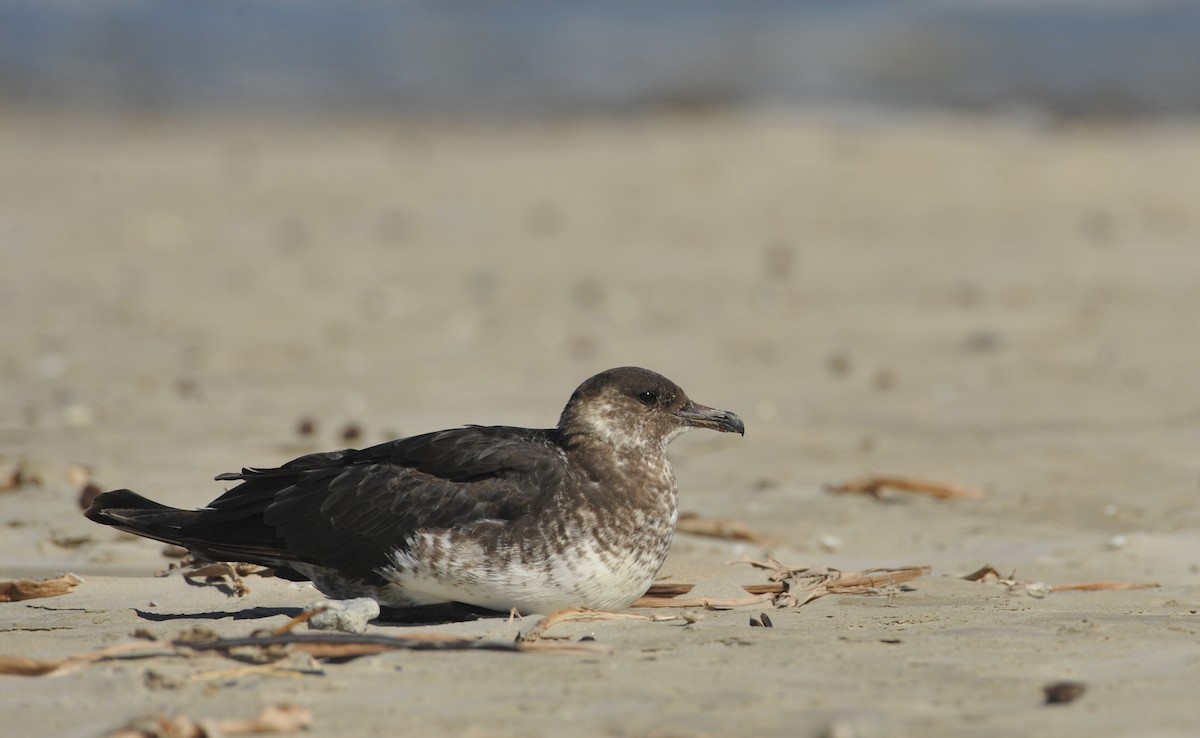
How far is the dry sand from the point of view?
13.5ft

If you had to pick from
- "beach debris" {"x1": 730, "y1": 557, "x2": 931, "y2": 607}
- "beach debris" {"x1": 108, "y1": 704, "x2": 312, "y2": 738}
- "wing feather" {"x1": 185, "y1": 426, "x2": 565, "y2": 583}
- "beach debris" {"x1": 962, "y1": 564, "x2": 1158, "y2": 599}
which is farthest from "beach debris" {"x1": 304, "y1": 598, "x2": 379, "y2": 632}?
"beach debris" {"x1": 962, "y1": 564, "x2": 1158, "y2": 599}

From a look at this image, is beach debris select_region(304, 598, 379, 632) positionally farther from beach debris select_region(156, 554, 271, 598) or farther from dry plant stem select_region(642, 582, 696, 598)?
dry plant stem select_region(642, 582, 696, 598)

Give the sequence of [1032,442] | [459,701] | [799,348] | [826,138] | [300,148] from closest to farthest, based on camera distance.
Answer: [459,701] < [1032,442] < [799,348] < [826,138] < [300,148]

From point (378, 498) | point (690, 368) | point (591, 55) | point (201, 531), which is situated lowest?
point (201, 531)

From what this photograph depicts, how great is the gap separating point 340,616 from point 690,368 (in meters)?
5.26

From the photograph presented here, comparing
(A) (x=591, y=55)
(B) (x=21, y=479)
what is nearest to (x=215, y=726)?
(B) (x=21, y=479)

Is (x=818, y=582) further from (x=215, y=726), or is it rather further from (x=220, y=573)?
(x=215, y=726)

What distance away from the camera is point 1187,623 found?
4.71 meters

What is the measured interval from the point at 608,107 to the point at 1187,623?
17815mm

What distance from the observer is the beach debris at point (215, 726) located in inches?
145

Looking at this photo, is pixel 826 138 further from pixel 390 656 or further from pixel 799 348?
pixel 390 656

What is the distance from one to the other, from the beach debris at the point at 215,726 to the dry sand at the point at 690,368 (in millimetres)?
77

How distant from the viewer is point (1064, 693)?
3.85 m

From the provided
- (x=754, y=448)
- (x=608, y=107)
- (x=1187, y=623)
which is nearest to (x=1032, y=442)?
(x=754, y=448)
